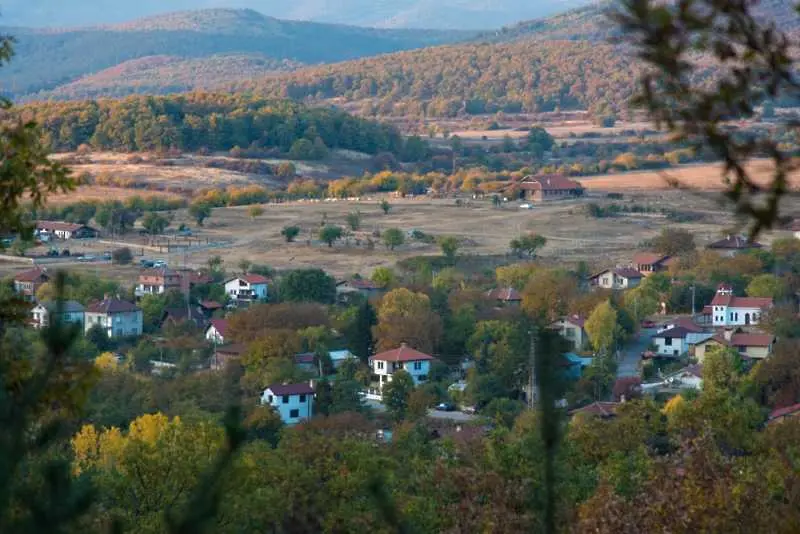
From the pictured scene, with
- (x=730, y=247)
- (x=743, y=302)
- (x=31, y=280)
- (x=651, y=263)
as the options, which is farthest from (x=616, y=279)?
(x=31, y=280)

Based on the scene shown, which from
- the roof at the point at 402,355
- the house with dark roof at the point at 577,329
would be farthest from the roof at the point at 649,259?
the roof at the point at 402,355

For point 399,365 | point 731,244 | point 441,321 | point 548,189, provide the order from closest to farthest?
point 399,365
point 441,321
point 731,244
point 548,189

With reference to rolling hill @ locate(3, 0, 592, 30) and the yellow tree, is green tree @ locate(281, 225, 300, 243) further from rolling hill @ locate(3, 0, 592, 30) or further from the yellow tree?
rolling hill @ locate(3, 0, 592, 30)

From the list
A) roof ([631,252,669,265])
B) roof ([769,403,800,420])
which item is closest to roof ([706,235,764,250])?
roof ([631,252,669,265])

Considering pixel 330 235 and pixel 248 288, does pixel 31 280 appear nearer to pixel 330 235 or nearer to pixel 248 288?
pixel 248 288

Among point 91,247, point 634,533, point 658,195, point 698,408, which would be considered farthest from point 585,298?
point 658,195

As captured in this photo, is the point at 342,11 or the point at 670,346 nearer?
the point at 670,346
